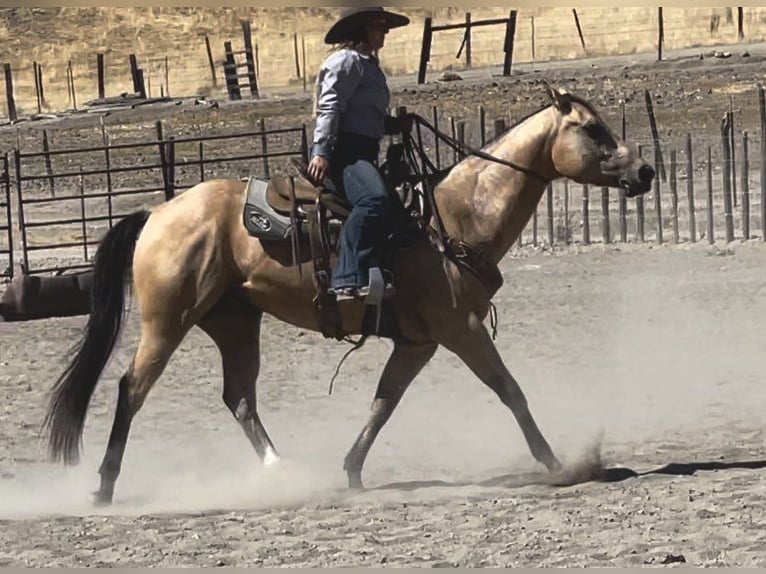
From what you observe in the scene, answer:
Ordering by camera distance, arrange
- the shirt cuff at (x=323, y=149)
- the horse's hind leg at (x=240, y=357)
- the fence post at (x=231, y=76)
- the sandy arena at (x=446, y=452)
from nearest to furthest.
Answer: the sandy arena at (x=446, y=452)
the shirt cuff at (x=323, y=149)
the horse's hind leg at (x=240, y=357)
the fence post at (x=231, y=76)

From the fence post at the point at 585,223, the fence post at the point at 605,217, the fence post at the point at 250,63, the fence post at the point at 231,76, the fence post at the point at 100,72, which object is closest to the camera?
the fence post at the point at 605,217

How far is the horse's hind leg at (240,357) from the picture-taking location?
7.95 meters

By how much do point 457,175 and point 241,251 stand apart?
43.6 inches

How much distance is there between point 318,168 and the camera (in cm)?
716

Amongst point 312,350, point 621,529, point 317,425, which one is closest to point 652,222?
point 312,350

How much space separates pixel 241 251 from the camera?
754 cm

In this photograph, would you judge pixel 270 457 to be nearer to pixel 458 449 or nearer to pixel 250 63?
pixel 458 449

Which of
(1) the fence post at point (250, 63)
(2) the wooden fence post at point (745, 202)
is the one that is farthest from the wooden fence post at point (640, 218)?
(1) the fence post at point (250, 63)

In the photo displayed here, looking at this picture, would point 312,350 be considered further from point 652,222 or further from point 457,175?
point 652,222

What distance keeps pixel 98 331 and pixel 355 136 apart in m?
1.65

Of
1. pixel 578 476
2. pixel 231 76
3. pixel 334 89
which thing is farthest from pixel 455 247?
pixel 231 76

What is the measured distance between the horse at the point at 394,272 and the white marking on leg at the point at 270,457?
18mm

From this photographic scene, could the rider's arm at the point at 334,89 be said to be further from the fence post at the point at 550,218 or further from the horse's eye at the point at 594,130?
the fence post at the point at 550,218

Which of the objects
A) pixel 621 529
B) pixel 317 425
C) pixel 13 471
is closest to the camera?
pixel 621 529
